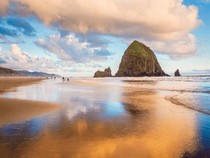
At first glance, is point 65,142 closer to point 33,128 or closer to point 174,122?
point 33,128

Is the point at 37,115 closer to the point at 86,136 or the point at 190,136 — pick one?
the point at 86,136

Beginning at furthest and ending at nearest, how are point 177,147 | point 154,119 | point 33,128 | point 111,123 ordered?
point 154,119
point 111,123
point 33,128
point 177,147

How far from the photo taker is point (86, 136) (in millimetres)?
11000

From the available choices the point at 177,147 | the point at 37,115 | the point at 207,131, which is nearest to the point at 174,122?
the point at 207,131

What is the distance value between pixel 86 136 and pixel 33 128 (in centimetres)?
327

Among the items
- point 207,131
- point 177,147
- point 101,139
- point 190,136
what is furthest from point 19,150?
point 207,131

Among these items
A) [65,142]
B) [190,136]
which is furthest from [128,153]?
[190,136]

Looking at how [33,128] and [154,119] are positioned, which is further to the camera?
[154,119]

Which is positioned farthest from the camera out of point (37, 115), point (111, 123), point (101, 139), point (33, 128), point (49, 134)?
point (37, 115)

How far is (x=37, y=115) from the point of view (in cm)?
1664

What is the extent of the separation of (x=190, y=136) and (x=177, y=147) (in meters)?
1.92

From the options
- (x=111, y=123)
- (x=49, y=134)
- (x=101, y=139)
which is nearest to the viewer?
(x=101, y=139)

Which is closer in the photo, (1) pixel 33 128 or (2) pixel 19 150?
(2) pixel 19 150

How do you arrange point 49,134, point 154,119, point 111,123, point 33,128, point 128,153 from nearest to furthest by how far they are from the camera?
point 128,153 < point 49,134 < point 33,128 < point 111,123 < point 154,119
